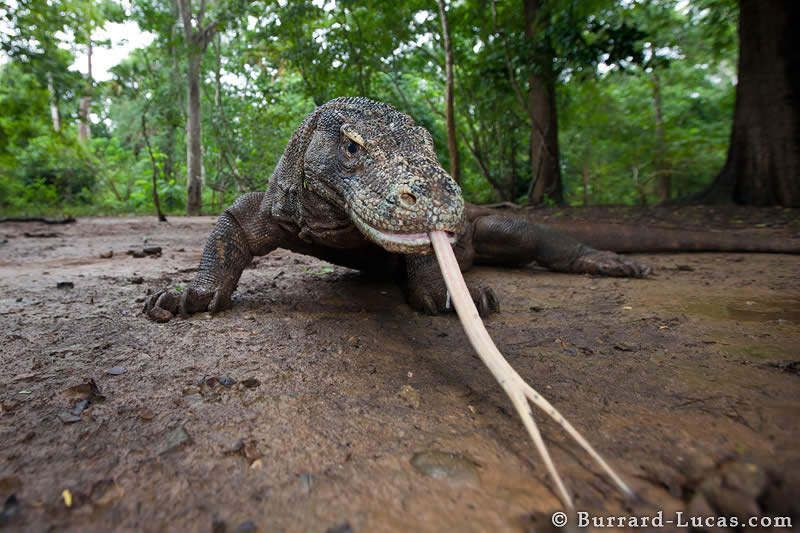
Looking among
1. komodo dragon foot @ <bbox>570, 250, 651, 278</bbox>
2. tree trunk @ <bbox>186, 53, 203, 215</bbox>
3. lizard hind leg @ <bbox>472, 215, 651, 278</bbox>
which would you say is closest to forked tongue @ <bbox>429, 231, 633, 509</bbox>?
lizard hind leg @ <bbox>472, 215, 651, 278</bbox>

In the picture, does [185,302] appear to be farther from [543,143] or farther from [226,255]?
[543,143]

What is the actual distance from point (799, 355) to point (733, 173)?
7055mm

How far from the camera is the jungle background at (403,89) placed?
762 centimetres

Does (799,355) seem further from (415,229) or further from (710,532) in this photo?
(415,229)

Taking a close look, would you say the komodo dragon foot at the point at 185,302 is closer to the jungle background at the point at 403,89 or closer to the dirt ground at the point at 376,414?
the dirt ground at the point at 376,414

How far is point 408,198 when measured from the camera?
1.37 meters

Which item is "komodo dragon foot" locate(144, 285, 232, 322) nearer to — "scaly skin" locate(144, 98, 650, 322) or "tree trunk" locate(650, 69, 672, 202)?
"scaly skin" locate(144, 98, 650, 322)

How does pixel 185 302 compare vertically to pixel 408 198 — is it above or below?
below

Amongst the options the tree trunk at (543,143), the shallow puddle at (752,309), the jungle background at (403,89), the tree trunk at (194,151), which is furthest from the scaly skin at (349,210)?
the tree trunk at (194,151)

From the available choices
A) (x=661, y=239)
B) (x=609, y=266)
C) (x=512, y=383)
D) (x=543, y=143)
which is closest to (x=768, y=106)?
(x=543, y=143)

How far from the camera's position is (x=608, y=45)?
6793 mm

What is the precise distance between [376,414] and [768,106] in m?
8.22

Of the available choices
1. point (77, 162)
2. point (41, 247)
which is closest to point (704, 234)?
point (41, 247)

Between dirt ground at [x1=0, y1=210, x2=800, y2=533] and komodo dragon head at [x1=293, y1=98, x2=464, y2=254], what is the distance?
50 cm
